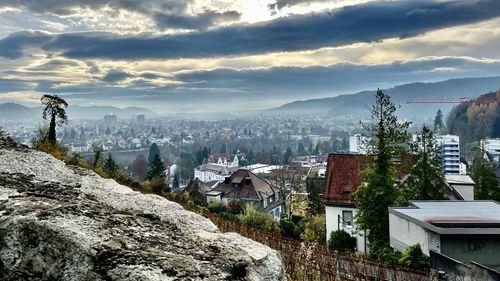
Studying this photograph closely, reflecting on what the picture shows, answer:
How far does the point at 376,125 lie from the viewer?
2411cm

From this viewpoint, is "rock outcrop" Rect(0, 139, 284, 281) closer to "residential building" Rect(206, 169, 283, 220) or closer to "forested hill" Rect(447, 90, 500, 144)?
"residential building" Rect(206, 169, 283, 220)

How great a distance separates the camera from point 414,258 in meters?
16.4

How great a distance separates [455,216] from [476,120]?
130140 millimetres

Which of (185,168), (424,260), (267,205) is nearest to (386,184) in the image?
(424,260)

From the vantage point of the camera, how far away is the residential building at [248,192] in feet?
167

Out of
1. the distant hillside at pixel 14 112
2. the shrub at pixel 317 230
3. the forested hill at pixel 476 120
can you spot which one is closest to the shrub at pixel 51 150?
the shrub at pixel 317 230

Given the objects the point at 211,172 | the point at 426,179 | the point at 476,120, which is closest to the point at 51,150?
the point at 426,179

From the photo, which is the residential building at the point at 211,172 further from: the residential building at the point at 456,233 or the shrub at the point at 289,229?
the residential building at the point at 456,233

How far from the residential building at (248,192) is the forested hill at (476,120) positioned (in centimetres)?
9674

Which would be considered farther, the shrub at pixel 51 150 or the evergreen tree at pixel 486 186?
the evergreen tree at pixel 486 186

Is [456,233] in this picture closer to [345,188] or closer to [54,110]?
[345,188]

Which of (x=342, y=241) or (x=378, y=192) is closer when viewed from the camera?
(x=378, y=192)

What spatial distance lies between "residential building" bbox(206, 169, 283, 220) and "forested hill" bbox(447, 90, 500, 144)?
96.7 m

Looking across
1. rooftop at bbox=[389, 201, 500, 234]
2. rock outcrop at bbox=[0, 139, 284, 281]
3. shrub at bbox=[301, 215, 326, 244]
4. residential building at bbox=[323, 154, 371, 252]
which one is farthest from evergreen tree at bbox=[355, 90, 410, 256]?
rock outcrop at bbox=[0, 139, 284, 281]
